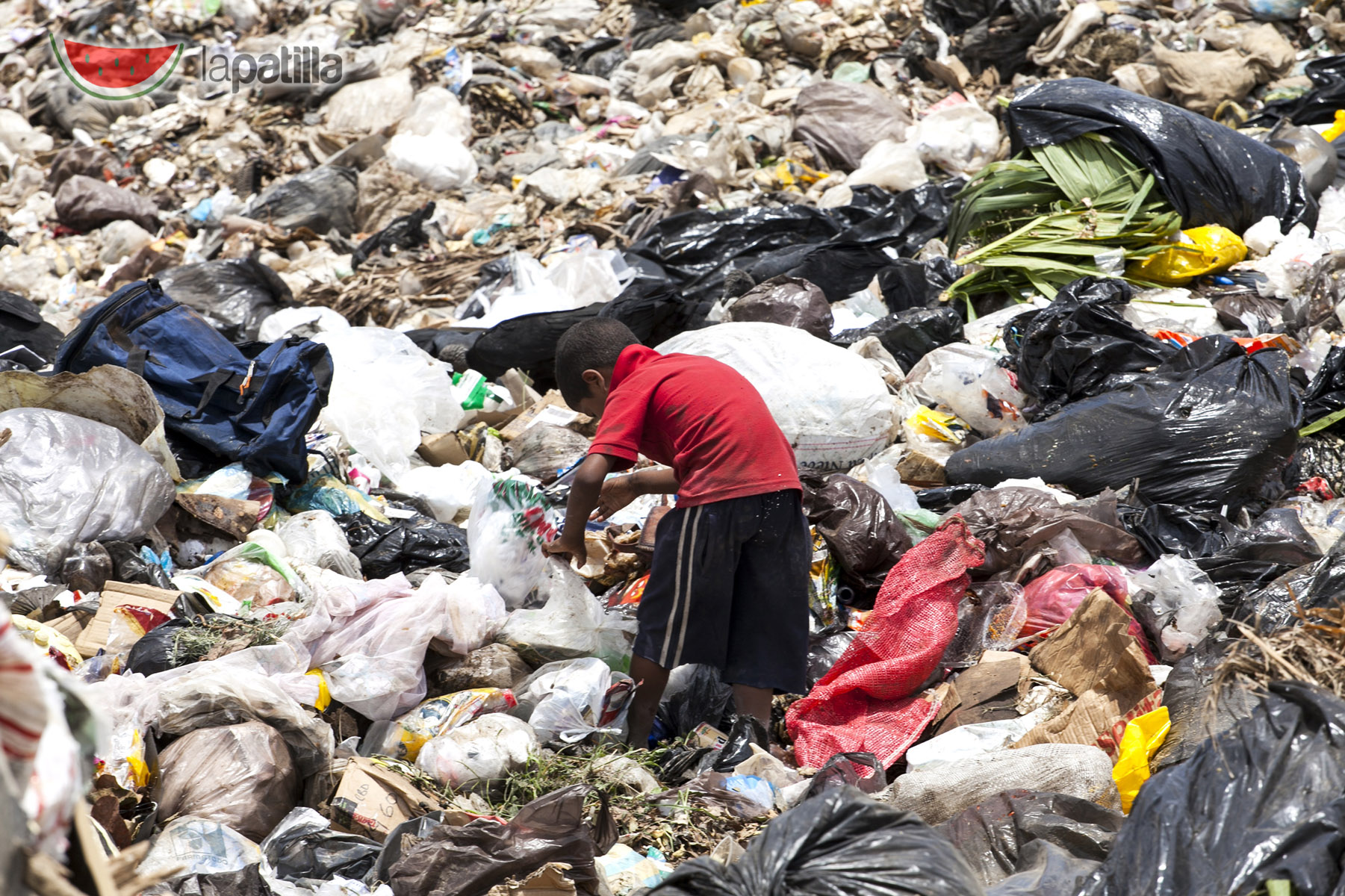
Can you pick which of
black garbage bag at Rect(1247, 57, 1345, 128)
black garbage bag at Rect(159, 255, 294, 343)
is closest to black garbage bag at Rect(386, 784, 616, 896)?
black garbage bag at Rect(159, 255, 294, 343)

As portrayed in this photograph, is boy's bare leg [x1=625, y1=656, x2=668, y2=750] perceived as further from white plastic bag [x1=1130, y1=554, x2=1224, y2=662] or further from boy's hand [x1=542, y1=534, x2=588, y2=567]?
white plastic bag [x1=1130, y1=554, x2=1224, y2=662]

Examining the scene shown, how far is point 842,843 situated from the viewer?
1.58 m

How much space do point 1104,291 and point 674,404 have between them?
8.49 ft

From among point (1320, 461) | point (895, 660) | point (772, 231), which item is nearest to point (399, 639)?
point (895, 660)

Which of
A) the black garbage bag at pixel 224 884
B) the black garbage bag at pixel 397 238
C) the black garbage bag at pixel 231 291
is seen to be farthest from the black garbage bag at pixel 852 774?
the black garbage bag at pixel 397 238

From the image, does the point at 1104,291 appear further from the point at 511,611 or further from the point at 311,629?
the point at 311,629

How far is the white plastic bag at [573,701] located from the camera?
2959 mm

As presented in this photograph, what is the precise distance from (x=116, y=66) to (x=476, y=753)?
9.78 meters

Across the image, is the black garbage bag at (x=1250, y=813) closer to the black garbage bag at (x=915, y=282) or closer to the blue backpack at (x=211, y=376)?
the blue backpack at (x=211, y=376)

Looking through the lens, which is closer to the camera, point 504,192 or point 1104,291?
point 1104,291

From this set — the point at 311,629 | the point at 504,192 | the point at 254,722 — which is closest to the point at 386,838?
the point at 254,722

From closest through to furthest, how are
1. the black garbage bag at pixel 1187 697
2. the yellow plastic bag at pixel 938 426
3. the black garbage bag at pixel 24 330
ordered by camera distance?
the black garbage bag at pixel 1187 697
the yellow plastic bag at pixel 938 426
the black garbage bag at pixel 24 330

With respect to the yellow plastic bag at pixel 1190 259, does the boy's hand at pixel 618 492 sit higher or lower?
higher

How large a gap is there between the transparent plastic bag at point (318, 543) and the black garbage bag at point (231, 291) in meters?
2.37
